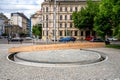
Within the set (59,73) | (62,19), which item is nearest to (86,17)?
(62,19)

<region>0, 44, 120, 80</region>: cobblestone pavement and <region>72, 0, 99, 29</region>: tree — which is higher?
<region>72, 0, 99, 29</region>: tree

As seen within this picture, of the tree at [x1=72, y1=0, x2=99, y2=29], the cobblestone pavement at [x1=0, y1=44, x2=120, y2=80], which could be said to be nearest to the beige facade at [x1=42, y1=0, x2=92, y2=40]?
the tree at [x1=72, y1=0, x2=99, y2=29]

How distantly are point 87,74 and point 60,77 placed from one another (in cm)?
182

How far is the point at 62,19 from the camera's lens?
93875 mm

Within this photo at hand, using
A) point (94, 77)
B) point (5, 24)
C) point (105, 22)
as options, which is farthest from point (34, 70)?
point (5, 24)

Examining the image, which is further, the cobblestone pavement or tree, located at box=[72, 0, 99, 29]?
tree, located at box=[72, 0, 99, 29]

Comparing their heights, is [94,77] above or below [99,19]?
below

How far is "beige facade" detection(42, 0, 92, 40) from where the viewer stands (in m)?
91.8

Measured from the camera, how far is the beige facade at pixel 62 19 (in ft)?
301

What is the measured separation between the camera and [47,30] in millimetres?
92125

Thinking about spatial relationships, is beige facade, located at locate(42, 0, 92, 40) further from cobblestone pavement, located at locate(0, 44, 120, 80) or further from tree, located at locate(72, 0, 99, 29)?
cobblestone pavement, located at locate(0, 44, 120, 80)

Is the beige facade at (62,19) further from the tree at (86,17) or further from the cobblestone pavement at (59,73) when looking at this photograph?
the cobblestone pavement at (59,73)

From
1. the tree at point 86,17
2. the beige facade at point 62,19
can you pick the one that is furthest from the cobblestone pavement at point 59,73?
the beige facade at point 62,19

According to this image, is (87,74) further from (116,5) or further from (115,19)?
(115,19)
